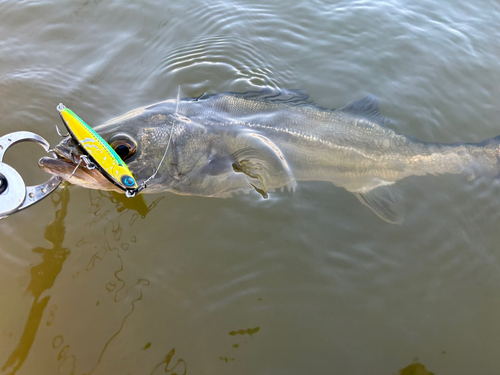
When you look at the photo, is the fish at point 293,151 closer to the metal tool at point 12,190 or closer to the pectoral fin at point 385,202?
the pectoral fin at point 385,202

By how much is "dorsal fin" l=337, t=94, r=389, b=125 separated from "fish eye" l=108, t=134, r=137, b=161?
2.34 m

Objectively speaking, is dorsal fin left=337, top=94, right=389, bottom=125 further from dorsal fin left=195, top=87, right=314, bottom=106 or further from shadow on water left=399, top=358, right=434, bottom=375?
shadow on water left=399, top=358, right=434, bottom=375

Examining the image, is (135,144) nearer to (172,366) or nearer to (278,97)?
(278,97)

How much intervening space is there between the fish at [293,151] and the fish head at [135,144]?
0.10 feet

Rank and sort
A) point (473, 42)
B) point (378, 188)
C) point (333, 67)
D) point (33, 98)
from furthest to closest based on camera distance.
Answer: point (473, 42), point (333, 67), point (33, 98), point (378, 188)

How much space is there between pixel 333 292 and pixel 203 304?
1.14 metres

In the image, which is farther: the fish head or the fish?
the fish

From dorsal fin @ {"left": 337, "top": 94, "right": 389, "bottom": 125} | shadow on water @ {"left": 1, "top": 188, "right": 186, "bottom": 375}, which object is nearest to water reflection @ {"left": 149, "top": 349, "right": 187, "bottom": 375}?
shadow on water @ {"left": 1, "top": 188, "right": 186, "bottom": 375}

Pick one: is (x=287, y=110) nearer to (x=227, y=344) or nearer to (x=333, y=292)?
(x=333, y=292)

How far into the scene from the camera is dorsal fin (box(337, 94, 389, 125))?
12.2 ft

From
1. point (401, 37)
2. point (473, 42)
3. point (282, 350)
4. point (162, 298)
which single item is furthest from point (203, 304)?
point (473, 42)

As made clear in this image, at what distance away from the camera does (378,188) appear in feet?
11.6

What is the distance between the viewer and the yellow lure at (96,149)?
213cm

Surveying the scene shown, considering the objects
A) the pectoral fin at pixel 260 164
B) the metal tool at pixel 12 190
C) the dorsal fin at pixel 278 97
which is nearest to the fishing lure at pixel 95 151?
the metal tool at pixel 12 190
